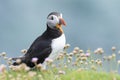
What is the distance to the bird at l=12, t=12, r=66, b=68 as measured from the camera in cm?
1090

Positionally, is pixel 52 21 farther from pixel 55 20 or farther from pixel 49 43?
pixel 49 43

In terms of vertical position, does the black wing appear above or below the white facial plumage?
below

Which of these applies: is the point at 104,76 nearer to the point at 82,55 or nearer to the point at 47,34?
the point at 82,55

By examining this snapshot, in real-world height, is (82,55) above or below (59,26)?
below

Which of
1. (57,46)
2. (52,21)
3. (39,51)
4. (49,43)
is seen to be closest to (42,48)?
(39,51)

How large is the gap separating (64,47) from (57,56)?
40cm

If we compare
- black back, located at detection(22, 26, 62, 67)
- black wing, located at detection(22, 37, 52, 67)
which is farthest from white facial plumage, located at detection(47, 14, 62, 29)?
black wing, located at detection(22, 37, 52, 67)

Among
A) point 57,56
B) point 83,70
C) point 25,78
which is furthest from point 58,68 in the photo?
point 25,78

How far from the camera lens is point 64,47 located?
11203 mm

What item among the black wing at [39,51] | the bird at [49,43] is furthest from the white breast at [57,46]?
the black wing at [39,51]

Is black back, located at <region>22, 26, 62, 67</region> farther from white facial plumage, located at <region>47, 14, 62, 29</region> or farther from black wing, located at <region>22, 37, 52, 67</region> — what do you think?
white facial plumage, located at <region>47, 14, 62, 29</region>

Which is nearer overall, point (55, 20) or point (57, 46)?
point (57, 46)

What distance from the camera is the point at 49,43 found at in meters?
11.0

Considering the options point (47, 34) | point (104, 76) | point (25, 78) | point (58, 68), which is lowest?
point (25, 78)
